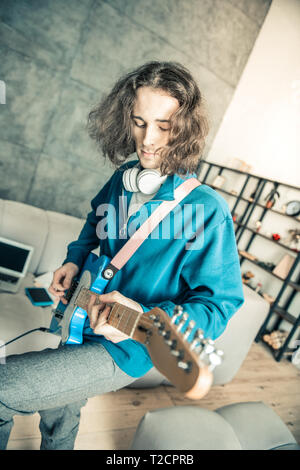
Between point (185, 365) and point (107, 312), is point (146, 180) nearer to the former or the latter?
point (107, 312)

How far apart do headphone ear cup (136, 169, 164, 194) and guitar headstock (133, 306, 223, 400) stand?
536 mm

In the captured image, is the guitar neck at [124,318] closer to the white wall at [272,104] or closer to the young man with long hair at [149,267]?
the young man with long hair at [149,267]

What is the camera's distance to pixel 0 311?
166 centimetres

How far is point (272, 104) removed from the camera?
14.7ft

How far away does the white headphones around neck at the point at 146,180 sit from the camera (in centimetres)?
110

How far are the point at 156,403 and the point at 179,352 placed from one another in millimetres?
1578

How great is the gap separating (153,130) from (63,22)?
313 centimetres

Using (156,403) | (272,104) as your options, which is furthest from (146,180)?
(272,104)

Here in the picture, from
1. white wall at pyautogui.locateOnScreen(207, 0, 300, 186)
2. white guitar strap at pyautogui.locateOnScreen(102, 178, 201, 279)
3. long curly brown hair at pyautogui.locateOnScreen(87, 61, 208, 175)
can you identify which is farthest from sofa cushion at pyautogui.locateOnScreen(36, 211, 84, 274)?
white wall at pyautogui.locateOnScreen(207, 0, 300, 186)

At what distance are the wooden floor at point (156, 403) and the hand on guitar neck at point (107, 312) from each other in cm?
102

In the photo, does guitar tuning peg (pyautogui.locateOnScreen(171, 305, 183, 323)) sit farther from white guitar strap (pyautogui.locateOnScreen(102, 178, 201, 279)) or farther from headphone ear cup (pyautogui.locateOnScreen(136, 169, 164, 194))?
headphone ear cup (pyautogui.locateOnScreen(136, 169, 164, 194))

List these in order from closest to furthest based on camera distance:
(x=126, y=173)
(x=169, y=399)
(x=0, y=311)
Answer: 1. (x=126, y=173)
2. (x=0, y=311)
3. (x=169, y=399)
